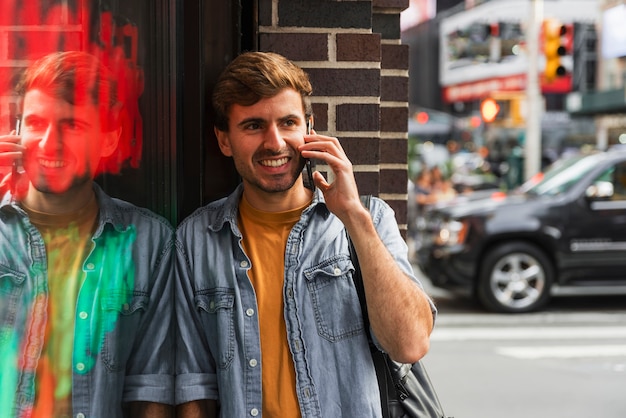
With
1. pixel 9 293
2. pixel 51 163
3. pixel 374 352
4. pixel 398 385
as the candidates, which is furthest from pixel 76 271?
pixel 398 385

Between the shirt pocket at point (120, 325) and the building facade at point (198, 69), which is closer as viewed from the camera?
the building facade at point (198, 69)

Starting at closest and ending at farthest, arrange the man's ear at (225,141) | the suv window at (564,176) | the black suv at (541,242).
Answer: the man's ear at (225,141)
the black suv at (541,242)
the suv window at (564,176)

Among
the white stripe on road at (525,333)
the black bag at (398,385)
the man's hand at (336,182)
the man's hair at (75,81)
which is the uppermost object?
the man's hair at (75,81)

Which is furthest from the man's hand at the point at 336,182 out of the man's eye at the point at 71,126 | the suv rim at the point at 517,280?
the suv rim at the point at 517,280

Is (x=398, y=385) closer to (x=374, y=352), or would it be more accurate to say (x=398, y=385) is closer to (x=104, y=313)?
(x=374, y=352)

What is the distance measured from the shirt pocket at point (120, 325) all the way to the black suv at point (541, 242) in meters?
7.98

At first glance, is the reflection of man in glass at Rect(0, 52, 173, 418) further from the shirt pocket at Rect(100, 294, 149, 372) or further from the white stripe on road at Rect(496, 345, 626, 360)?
the white stripe on road at Rect(496, 345, 626, 360)

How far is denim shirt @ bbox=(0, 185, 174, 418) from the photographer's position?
78.1 inches

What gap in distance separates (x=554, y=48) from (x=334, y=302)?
15005 millimetres

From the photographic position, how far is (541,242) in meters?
9.92

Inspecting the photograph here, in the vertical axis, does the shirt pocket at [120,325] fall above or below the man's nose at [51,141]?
below

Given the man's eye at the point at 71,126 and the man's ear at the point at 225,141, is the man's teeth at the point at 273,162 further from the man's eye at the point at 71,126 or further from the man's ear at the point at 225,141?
the man's eye at the point at 71,126

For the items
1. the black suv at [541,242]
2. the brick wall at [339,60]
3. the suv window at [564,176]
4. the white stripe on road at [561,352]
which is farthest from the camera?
the suv window at [564,176]

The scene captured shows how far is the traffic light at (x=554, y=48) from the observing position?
15914mm
